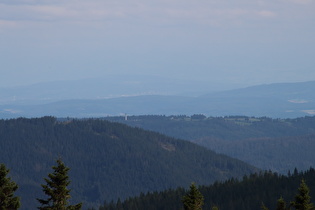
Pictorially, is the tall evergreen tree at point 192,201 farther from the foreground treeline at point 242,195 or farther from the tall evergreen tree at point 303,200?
the foreground treeline at point 242,195

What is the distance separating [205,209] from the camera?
5202 inches

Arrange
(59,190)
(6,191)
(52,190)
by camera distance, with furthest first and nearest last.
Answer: (59,190) < (52,190) < (6,191)

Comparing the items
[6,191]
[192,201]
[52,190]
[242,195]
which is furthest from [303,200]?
[242,195]

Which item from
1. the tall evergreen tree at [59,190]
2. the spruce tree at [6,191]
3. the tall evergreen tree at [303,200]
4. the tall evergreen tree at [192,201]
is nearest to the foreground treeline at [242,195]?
the tall evergreen tree at [192,201]

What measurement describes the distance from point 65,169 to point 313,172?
10646cm

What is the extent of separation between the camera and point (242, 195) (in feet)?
445

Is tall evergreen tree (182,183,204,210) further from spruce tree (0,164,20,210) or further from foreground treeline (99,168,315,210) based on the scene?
foreground treeline (99,168,315,210)

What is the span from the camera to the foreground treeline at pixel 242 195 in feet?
420

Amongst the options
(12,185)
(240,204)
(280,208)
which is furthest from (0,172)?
(240,204)

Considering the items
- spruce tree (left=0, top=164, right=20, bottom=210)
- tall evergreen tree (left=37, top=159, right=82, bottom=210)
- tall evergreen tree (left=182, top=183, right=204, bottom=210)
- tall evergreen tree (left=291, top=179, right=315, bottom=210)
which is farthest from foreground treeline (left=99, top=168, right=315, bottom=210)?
spruce tree (left=0, top=164, right=20, bottom=210)

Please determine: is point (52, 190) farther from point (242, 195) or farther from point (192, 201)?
point (242, 195)

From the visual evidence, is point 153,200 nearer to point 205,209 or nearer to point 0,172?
point 205,209

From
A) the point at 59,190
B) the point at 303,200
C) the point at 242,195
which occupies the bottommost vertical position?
the point at 242,195

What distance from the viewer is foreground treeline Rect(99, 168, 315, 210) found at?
420ft
